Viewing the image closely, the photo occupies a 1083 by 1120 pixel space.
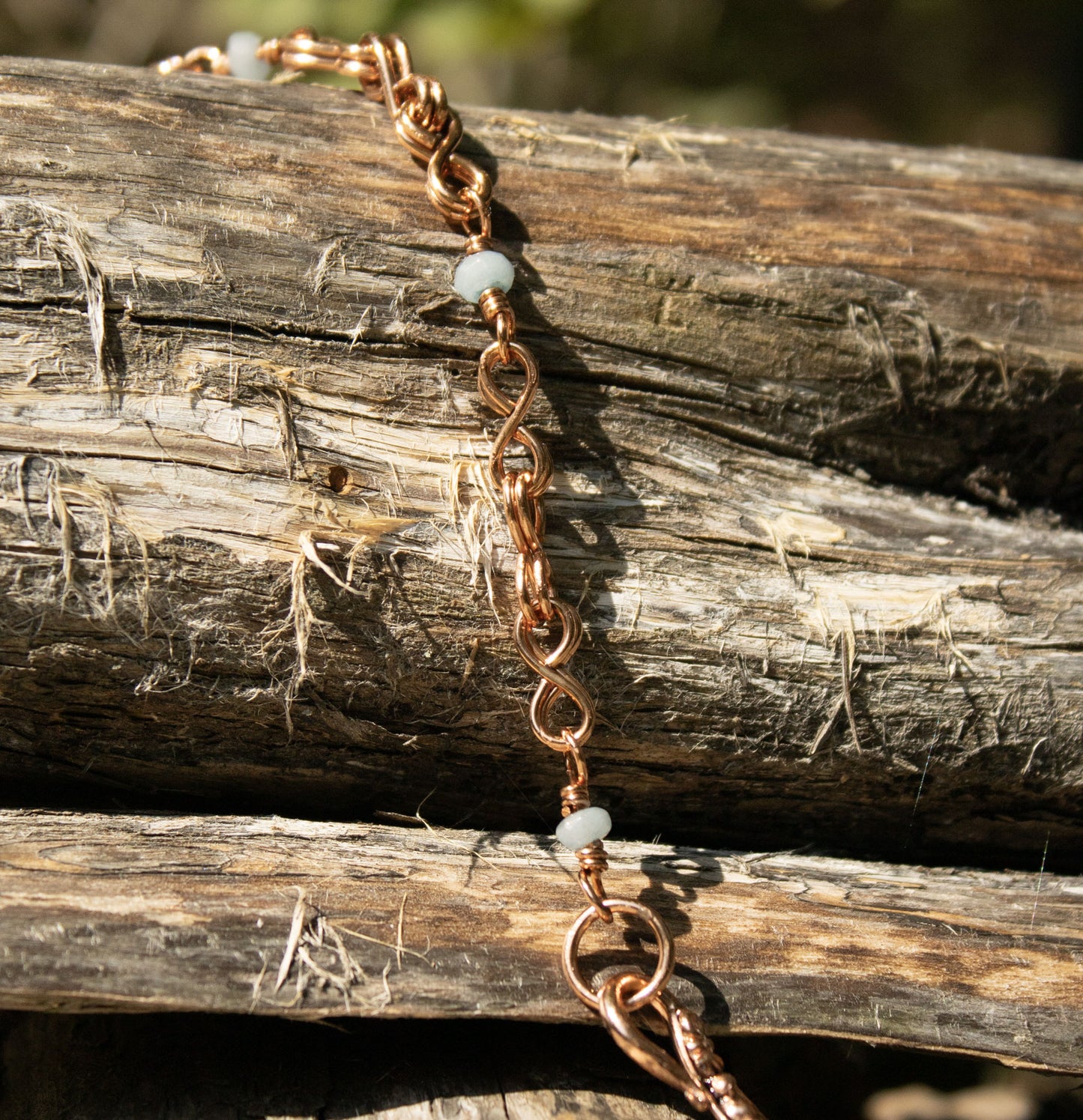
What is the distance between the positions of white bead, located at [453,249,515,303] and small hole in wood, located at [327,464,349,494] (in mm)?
336

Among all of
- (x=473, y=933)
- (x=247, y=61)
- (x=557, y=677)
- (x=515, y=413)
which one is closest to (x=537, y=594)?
(x=557, y=677)

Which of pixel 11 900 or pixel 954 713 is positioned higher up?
pixel 954 713

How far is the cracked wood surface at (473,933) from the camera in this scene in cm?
121

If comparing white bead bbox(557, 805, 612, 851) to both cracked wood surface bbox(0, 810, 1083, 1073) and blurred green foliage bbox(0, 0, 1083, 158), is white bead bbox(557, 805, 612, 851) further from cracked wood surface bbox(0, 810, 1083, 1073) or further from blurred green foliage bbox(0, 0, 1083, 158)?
blurred green foliage bbox(0, 0, 1083, 158)

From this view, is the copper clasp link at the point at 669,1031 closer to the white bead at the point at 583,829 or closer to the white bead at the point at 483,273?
the white bead at the point at 583,829

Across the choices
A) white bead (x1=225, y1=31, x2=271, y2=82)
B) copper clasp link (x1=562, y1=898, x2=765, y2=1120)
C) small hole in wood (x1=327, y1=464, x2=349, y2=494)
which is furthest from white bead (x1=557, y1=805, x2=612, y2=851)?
white bead (x1=225, y1=31, x2=271, y2=82)

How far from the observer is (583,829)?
138 centimetres

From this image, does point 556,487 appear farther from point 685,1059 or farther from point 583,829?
point 685,1059

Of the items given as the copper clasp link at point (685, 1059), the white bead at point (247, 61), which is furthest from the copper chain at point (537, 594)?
the white bead at point (247, 61)

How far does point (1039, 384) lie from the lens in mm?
1790

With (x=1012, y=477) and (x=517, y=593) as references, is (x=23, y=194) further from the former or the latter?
(x=1012, y=477)

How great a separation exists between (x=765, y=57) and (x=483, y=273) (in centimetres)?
408

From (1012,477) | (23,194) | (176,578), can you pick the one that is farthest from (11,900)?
(1012,477)

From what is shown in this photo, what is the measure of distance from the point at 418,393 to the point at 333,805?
685mm
